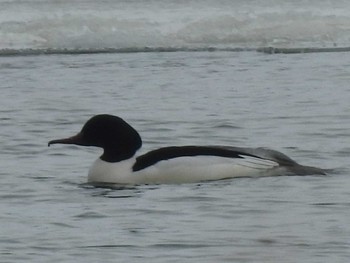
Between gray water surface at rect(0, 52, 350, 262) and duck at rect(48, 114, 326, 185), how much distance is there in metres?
0.10

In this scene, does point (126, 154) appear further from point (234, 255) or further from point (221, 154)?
point (234, 255)

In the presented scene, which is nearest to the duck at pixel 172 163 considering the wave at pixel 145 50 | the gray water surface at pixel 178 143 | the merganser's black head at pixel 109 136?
the merganser's black head at pixel 109 136

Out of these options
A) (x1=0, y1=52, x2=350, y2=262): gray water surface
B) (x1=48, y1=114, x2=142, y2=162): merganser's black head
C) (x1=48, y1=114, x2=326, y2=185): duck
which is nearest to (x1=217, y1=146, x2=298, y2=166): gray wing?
(x1=48, y1=114, x2=326, y2=185): duck

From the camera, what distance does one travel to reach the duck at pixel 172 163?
10.9 metres

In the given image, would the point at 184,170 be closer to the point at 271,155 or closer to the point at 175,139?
the point at 271,155

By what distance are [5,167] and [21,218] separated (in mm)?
2191

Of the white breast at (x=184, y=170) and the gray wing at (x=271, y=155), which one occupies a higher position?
the gray wing at (x=271, y=155)

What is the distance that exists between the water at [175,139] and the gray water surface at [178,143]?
0.05 feet

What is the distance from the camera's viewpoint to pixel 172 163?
10.9 meters

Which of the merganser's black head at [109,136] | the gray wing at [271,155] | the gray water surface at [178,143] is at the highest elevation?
the merganser's black head at [109,136]

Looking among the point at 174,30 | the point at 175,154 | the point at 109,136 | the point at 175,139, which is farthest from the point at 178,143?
the point at 174,30

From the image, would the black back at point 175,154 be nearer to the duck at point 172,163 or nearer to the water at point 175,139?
the duck at point 172,163

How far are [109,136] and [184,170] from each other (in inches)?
25.4

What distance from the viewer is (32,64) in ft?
59.2
